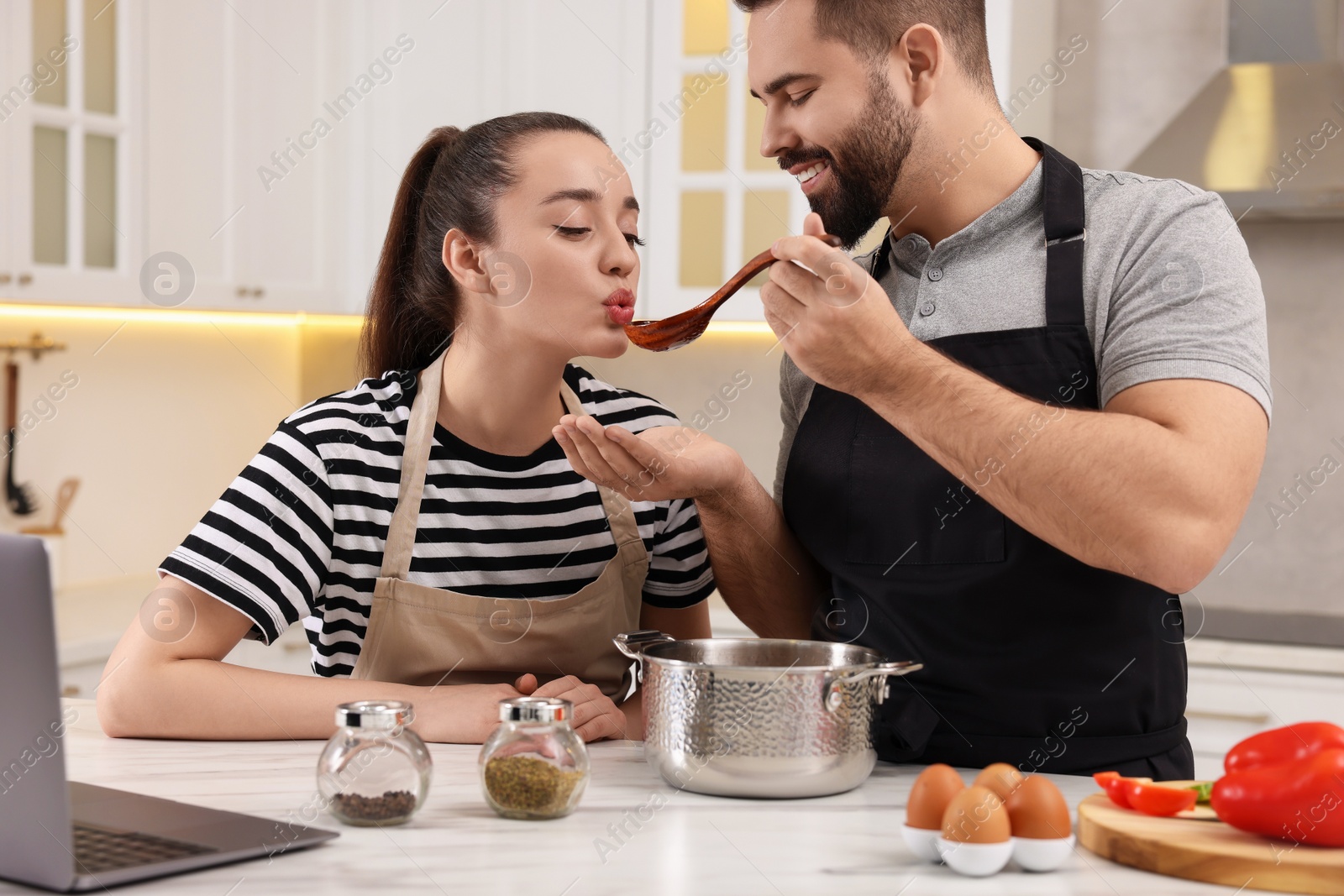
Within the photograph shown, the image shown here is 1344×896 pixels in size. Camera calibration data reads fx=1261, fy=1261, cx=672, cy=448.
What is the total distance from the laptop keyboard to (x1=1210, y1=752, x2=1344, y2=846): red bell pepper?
0.71 meters

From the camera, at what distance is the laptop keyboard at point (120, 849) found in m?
0.82

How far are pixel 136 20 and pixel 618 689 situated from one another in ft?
6.40

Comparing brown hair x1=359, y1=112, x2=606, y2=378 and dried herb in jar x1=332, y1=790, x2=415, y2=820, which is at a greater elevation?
brown hair x1=359, y1=112, x2=606, y2=378

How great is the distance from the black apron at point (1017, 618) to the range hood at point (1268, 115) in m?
1.55

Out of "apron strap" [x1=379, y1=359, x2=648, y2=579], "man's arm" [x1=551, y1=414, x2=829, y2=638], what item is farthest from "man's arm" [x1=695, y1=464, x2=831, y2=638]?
"apron strap" [x1=379, y1=359, x2=648, y2=579]

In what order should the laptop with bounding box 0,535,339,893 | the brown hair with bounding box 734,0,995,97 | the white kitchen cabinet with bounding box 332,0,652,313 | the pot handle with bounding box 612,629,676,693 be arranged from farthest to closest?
the white kitchen cabinet with bounding box 332,0,652,313 < the brown hair with bounding box 734,0,995,97 < the pot handle with bounding box 612,629,676,693 < the laptop with bounding box 0,535,339,893

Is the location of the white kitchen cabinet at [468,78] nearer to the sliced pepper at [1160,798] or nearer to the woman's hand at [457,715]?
the woman's hand at [457,715]

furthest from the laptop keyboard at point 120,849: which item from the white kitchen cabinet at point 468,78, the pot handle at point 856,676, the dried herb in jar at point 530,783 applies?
the white kitchen cabinet at point 468,78

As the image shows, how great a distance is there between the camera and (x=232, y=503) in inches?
52.9

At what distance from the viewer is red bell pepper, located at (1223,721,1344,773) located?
3.01 feet

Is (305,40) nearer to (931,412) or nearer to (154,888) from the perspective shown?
(931,412)

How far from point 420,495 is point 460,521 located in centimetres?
6

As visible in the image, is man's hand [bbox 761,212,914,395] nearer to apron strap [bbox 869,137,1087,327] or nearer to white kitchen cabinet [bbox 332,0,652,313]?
apron strap [bbox 869,137,1087,327]

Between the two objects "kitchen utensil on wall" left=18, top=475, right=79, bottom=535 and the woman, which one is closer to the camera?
the woman
